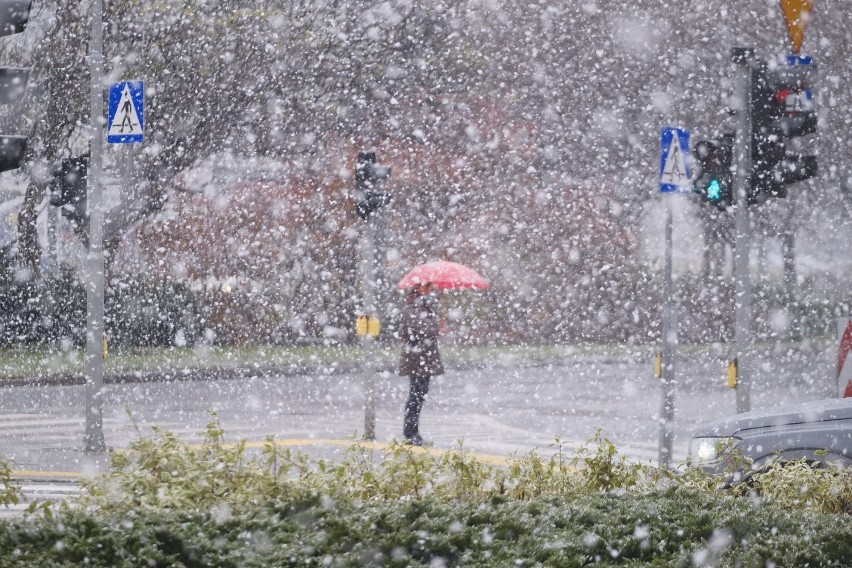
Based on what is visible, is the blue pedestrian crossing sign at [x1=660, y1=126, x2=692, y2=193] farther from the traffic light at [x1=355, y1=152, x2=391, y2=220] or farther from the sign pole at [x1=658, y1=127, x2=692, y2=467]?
the traffic light at [x1=355, y1=152, x2=391, y2=220]

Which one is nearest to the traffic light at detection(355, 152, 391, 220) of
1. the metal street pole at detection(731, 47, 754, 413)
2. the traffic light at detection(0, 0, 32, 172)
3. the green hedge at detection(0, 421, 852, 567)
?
the metal street pole at detection(731, 47, 754, 413)

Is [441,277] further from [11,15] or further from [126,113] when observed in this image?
[11,15]

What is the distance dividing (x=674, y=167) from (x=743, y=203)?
71 cm

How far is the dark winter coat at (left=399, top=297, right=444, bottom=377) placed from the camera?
12844 mm

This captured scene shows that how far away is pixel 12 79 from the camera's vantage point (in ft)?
18.4

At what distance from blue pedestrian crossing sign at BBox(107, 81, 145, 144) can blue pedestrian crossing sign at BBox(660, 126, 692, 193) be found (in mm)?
5007

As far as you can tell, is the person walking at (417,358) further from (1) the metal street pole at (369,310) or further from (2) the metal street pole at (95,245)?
(2) the metal street pole at (95,245)

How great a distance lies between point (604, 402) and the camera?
17.8 m

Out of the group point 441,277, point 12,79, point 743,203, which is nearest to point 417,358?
point 441,277

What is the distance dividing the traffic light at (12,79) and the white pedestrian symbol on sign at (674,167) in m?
6.38

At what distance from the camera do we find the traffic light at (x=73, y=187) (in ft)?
44.7

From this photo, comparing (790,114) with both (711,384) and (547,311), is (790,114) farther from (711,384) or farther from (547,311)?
(547,311)

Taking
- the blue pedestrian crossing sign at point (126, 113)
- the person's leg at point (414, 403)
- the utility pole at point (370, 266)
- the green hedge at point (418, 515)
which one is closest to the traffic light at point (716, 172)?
the person's leg at point (414, 403)

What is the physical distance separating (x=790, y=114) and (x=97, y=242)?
6.53 metres
